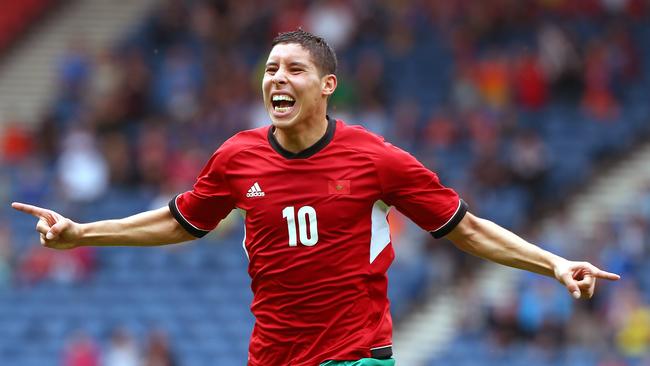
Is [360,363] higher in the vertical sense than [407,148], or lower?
lower

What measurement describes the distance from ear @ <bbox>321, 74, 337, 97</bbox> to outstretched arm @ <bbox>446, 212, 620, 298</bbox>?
82 cm

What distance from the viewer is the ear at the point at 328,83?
19.7 ft

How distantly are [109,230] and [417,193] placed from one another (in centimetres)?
140

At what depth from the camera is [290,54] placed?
5926 mm

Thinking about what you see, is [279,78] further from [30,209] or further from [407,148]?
[407,148]

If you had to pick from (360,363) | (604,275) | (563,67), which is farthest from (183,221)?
(563,67)

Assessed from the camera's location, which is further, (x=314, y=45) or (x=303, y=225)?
(x=314, y=45)

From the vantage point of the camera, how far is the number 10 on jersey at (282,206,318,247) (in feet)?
19.3

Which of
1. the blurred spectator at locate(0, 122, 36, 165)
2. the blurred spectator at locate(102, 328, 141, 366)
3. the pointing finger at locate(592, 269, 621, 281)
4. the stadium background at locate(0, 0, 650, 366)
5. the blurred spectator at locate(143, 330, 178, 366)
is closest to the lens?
the pointing finger at locate(592, 269, 621, 281)

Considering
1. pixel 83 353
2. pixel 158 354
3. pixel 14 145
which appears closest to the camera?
pixel 158 354

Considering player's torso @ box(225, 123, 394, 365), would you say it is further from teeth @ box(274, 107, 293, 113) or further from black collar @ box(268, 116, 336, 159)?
teeth @ box(274, 107, 293, 113)

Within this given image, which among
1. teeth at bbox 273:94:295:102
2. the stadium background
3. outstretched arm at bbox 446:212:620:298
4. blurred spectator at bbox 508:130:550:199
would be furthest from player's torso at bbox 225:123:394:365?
blurred spectator at bbox 508:130:550:199

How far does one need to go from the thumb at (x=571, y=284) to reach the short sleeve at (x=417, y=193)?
22.9 inches

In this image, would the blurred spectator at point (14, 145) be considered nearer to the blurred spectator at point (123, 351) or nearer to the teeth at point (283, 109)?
the blurred spectator at point (123, 351)
